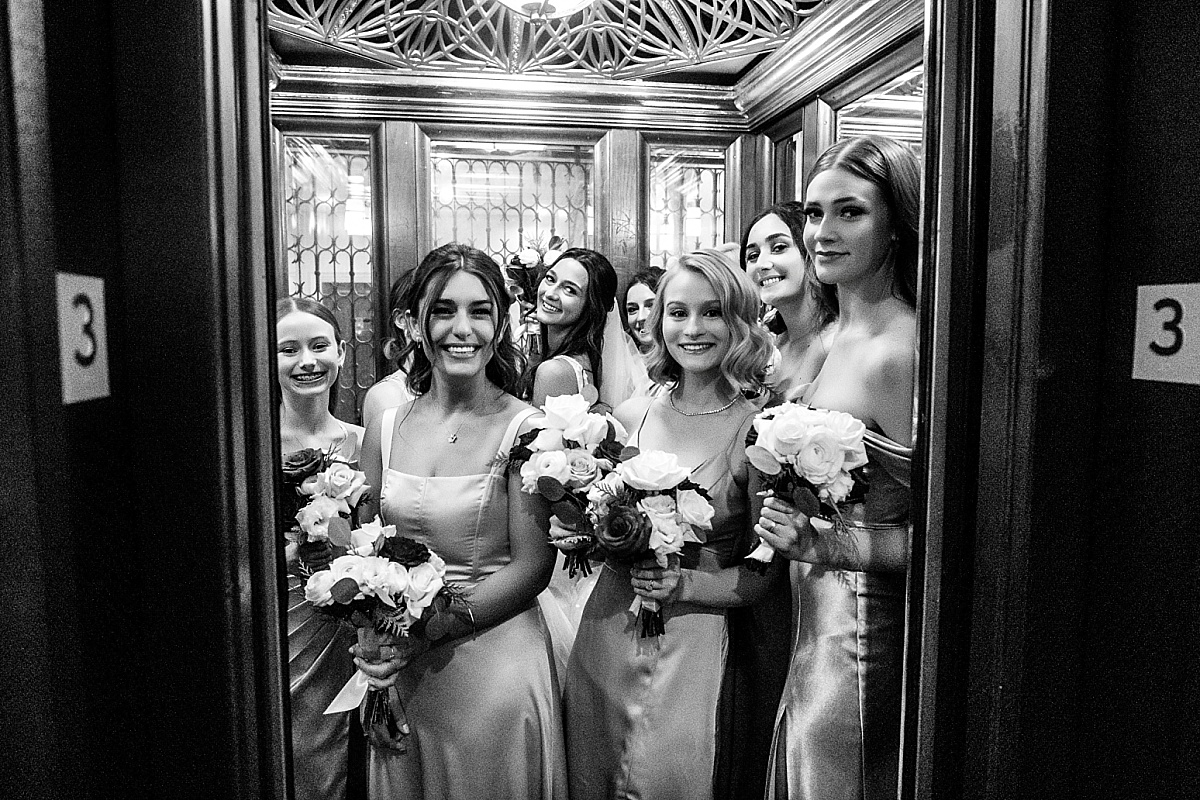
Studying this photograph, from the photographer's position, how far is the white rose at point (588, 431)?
169 cm

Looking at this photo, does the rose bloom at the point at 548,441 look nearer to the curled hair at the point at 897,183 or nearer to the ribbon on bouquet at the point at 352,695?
the ribbon on bouquet at the point at 352,695

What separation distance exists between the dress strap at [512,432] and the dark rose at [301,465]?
40 cm

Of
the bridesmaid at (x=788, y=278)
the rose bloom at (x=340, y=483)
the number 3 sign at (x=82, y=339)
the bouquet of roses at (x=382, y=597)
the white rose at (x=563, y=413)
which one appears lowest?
the bouquet of roses at (x=382, y=597)

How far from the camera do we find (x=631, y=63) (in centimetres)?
252

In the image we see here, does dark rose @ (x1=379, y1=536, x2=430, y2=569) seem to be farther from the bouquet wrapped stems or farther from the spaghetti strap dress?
the spaghetti strap dress

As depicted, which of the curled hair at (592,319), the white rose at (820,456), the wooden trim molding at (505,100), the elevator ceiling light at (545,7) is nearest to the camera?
the white rose at (820,456)

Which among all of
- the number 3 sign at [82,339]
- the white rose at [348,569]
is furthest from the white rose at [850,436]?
the number 3 sign at [82,339]

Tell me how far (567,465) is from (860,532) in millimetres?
581

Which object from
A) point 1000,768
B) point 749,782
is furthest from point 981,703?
point 749,782

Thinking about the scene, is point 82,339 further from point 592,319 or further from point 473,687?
point 592,319

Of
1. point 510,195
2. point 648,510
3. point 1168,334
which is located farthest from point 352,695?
point 510,195

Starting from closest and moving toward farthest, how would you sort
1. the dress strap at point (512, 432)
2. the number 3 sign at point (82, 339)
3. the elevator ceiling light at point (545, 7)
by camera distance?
the number 3 sign at point (82, 339), the dress strap at point (512, 432), the elevator ceiling light at point (545, 7)

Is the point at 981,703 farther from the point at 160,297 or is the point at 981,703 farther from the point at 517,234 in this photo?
the point at 517,234

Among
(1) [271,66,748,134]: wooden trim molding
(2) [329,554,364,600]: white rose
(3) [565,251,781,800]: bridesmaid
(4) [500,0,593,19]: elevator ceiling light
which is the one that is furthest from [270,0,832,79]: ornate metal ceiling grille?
(2) [329,554,364,600]: white rose
